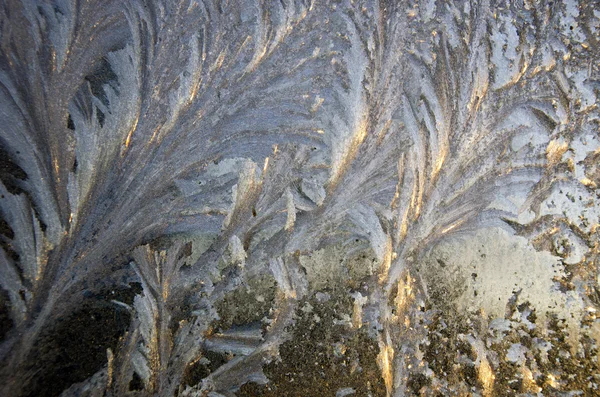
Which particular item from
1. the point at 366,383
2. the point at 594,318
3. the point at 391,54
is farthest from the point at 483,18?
the point at 366,383

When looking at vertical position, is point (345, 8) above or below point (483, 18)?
above

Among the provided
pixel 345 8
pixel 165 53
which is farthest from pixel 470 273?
pixel 165 53

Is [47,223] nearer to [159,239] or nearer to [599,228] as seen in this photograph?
[159,239]

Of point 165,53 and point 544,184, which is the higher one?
point 165,53

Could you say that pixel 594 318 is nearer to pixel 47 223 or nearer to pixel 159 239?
pixel 159 239

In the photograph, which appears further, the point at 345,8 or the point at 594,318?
the point at 345,8

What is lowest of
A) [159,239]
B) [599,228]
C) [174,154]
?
[599,228]
